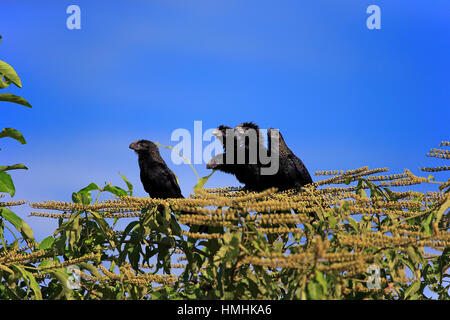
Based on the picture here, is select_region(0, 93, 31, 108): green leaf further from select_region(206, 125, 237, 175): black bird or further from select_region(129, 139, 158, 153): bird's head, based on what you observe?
select_region(129, 139, 158, 153): bird's head

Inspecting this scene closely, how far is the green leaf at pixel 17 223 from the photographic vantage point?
3953 millimetres

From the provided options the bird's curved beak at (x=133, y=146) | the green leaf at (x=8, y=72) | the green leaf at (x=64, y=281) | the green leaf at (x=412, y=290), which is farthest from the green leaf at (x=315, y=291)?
the bird's curved beak at (x=133, y=146)

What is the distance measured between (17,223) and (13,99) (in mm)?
973

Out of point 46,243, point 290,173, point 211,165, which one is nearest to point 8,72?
point 46,243

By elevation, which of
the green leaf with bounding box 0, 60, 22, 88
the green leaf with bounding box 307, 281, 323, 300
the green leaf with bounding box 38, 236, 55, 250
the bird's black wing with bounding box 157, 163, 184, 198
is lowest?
the green leaf with bounding box 307, 281, 323, 300

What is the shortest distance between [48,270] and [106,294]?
0.43 meters

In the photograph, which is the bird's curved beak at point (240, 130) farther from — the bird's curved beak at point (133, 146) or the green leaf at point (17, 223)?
the green leaf at point (17, 223)

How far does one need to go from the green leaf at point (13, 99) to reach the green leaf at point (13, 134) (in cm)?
21

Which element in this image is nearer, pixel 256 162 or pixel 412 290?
pixel 412 290

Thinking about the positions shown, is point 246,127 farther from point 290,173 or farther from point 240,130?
point 290,173

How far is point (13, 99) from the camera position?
376 centimetres

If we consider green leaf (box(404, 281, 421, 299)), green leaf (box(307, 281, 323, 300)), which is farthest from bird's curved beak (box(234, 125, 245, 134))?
green leaf (box(307, 281, 323, 300))

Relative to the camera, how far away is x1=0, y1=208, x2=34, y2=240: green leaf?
13.0 ft

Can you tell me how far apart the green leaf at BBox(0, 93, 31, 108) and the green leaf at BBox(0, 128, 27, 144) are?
21cm
